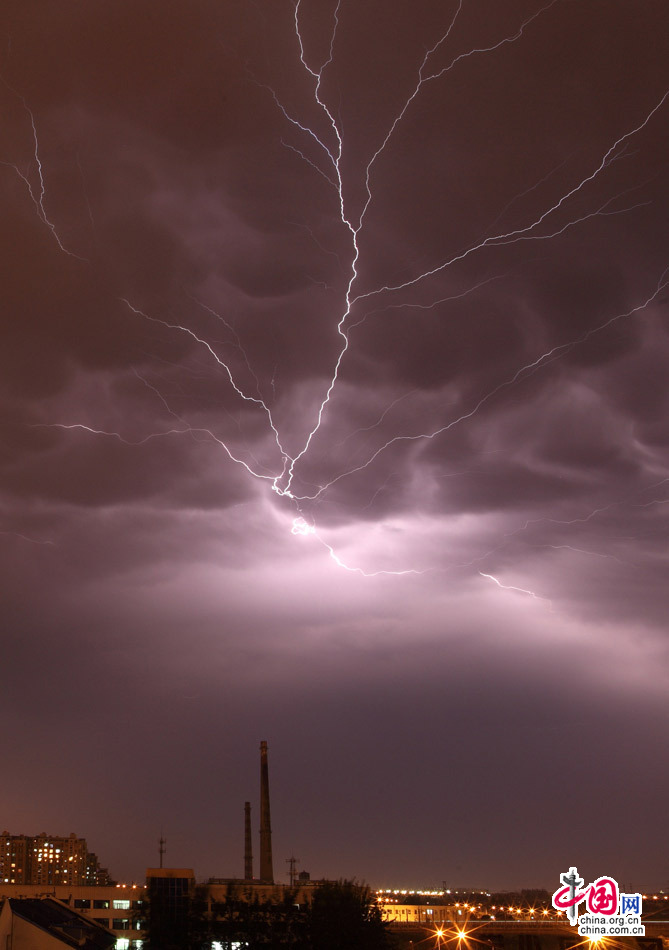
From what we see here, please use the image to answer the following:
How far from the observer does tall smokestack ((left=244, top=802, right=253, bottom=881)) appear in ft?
198

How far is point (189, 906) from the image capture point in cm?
3359

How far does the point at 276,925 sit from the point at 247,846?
3561cm

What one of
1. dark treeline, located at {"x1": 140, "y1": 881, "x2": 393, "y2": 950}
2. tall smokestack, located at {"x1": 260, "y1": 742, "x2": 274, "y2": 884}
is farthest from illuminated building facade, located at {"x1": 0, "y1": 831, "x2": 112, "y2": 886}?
dark treeline, located at {"x1": 140, "y1": 881, "x2": 393, "y2": 950}

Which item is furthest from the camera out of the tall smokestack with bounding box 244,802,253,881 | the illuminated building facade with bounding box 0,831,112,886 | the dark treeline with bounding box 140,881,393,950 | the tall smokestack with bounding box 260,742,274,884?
the illuminated building facade with bounding box 0,831,112,886

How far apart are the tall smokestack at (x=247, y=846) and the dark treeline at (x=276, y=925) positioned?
92.1 ft

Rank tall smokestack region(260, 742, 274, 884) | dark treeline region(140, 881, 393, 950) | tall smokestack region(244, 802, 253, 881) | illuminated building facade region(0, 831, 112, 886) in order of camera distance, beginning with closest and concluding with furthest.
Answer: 1. dark treeline region(140, 881, 393, 950)
2. tall smokestack region(260, 742, 274, 884)
3. tall smokestack region(244, 802, 253, 881)
4. illuminated building facade region(0, 831, 112, 886)

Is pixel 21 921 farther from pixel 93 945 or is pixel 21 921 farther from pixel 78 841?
pixel 78 841

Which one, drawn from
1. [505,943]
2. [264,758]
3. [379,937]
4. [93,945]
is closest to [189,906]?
[93,945]

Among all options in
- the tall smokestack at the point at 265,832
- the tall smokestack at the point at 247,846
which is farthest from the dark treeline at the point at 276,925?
the tall smokestack at the point at 247,846

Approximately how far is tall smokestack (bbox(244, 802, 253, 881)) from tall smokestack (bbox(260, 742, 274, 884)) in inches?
126

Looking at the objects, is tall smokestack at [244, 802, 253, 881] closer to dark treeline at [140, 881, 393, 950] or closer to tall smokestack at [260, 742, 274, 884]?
Answer: tall smokestack at [260, 742, 274, 884]

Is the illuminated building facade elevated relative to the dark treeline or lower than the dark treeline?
elevated

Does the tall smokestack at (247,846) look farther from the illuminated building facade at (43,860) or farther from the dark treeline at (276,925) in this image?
the illuminated building facade at (43,860)

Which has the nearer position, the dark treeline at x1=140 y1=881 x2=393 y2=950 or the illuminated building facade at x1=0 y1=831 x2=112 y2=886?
the dark treeline at x1=140 y1=881 x2=393 y2=950
